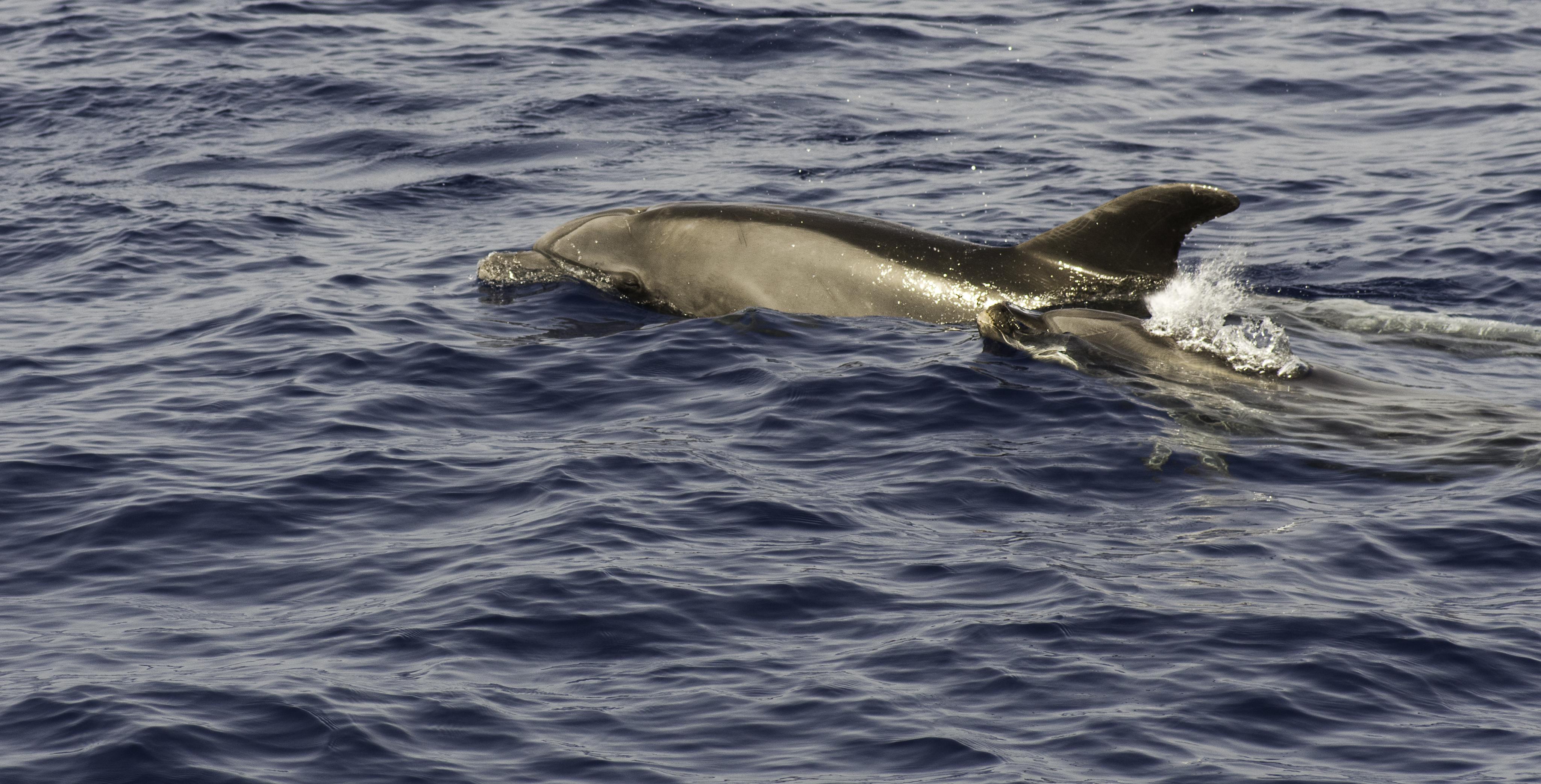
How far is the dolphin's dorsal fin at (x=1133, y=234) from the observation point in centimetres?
1498

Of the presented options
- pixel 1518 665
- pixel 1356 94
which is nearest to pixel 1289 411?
pixel 1518 665

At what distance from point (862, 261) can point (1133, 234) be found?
2.58 m

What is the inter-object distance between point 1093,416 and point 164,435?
7.55 metres

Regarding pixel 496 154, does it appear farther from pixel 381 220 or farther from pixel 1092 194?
pixel 1092 194

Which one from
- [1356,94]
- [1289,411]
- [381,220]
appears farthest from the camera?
[1356,94]

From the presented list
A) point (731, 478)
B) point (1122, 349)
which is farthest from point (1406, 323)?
point (731, 478)

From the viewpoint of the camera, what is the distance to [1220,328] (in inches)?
601

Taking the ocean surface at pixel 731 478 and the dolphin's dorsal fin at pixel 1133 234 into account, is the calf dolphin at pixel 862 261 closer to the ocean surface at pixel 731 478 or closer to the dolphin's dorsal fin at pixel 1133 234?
the dolphin's dorsal fin at pixel 1133 234

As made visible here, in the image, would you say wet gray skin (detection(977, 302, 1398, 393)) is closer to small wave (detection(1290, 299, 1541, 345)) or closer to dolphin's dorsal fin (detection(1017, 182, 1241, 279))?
dolphin's dorsal fin (detection(1017, 182, 1241, 279))

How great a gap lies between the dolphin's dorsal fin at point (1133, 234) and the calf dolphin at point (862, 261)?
1 cm

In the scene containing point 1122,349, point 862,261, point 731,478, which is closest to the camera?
point 731,478

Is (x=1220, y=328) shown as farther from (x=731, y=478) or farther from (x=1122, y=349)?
(x=731, y=478)

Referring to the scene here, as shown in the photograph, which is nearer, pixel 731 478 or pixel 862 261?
pixel 731 478

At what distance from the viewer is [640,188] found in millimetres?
22938
